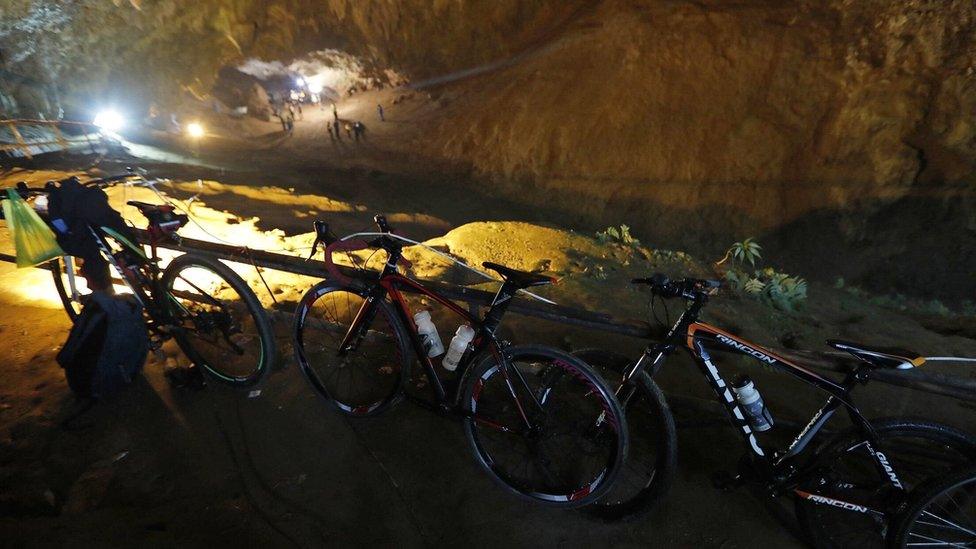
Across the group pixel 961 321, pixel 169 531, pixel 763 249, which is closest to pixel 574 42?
pixel 763 249

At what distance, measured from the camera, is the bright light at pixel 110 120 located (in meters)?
15.8

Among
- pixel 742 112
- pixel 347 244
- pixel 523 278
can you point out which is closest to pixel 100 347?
pixel 347 244

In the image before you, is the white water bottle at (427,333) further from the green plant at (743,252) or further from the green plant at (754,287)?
the green plant at (743,252)

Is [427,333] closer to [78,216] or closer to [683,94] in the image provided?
[78,216]

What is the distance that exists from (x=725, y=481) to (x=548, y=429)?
3.71 feet

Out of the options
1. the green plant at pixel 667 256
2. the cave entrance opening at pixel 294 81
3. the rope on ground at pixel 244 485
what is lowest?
the rope on ground at pixel 244 485

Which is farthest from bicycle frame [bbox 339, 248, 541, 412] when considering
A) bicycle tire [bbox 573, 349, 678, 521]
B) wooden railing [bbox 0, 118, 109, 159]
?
wooden railing [bbox 0, 118, 109, 159]

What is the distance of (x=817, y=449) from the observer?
7.64 feet

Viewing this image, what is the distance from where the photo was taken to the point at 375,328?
416cm

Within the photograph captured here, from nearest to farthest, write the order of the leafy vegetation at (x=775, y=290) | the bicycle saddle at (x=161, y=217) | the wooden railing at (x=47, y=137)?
the bicycle saddle at (x=161, y=217), the leafy vegetation at (x=775, y=290), the wooden railing at (x=47, y=137)

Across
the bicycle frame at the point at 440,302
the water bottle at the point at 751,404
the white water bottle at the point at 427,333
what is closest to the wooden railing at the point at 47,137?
the bicycle frame at the point at 440,302

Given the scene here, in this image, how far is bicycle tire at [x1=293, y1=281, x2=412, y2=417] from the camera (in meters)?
3.08

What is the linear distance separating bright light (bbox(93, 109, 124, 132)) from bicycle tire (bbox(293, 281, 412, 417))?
18167 millimetres

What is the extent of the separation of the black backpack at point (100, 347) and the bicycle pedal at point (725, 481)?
431 cm
